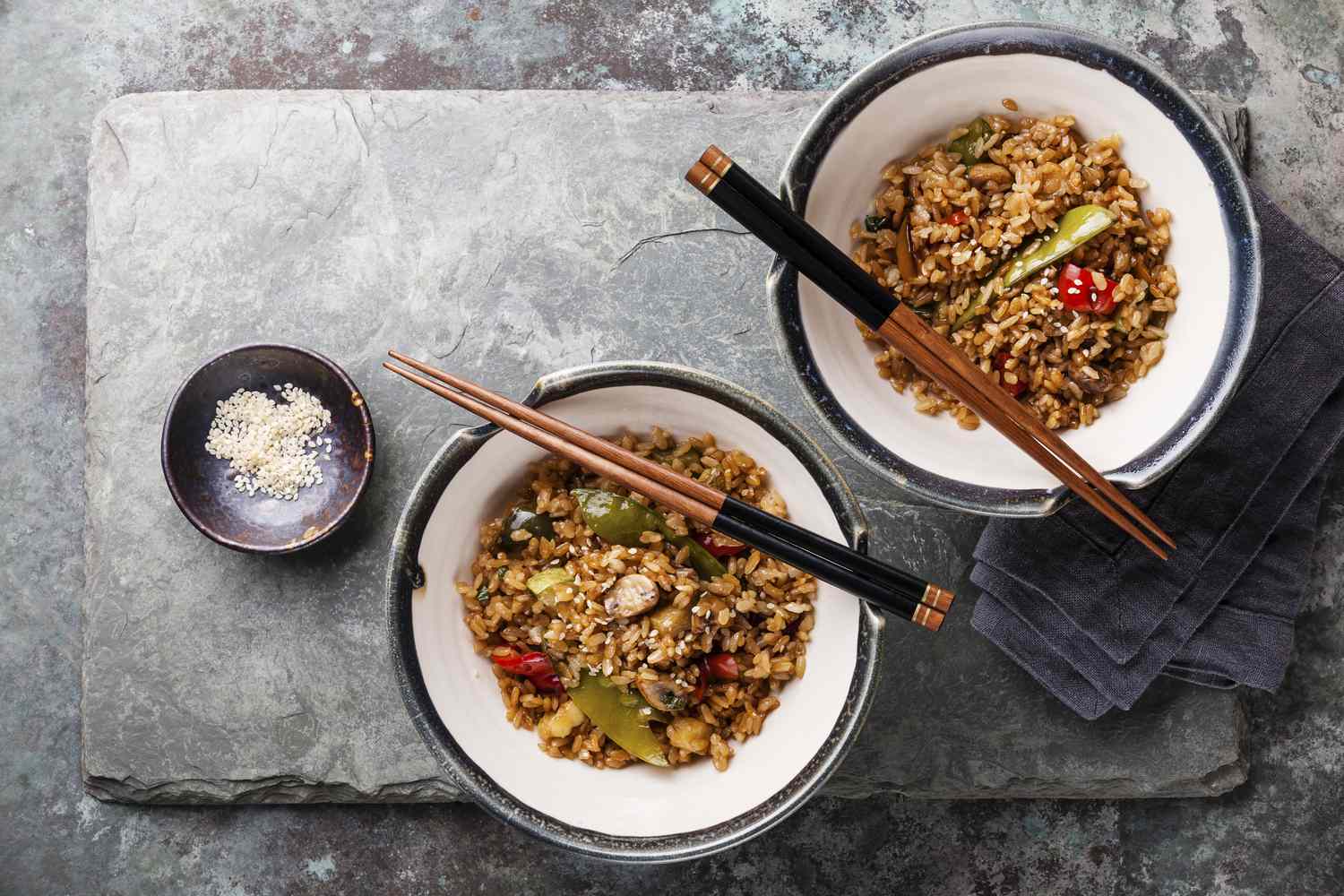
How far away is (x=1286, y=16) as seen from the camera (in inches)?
109

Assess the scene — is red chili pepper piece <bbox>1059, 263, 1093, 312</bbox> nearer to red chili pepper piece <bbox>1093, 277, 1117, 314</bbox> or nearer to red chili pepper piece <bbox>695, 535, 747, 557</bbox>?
red chili pepper piece <bbox>1093, 277, 1117, 314</bbox>

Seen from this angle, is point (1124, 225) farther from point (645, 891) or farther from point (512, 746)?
→ point (645, 891)

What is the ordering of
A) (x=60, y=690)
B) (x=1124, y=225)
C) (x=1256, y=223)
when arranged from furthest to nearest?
(x=60, y=690), (x=1124, y=225), (x=1256, y=223)

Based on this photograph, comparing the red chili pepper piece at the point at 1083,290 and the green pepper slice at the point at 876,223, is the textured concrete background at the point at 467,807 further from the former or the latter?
the red chili pepper piece at the point at 1083,290

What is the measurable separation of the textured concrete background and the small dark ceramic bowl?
521mm

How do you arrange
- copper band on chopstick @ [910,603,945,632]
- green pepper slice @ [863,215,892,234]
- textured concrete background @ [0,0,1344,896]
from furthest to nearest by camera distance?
1. textured concrete background @ [0,0,1344,896]
2. green pepper slice @ [863,215,892,234]
3. copper band on chopstick @ [910,603,945,632]

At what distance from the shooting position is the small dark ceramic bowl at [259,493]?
2543 mm

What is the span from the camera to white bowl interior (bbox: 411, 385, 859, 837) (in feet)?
6.68

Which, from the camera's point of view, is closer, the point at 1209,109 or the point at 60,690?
the point at 1209,109

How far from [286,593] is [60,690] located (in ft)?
2.44

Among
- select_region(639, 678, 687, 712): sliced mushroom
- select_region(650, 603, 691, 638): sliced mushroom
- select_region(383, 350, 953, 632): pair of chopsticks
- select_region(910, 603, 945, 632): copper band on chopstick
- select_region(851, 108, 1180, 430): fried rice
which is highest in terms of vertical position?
select_region(851, 108, 1180, 430): fried rice

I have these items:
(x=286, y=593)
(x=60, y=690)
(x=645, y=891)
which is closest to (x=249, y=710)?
(x=286, y=593)

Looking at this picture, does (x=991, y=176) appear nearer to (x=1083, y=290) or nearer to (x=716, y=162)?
(x=1083, y=290)

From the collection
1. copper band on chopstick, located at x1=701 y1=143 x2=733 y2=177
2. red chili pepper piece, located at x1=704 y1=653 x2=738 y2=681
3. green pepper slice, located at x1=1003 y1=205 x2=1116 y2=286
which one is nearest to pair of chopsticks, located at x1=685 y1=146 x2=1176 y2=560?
copper band on chopstick, located at x1=701 y1=143 x2=733 y2=177
